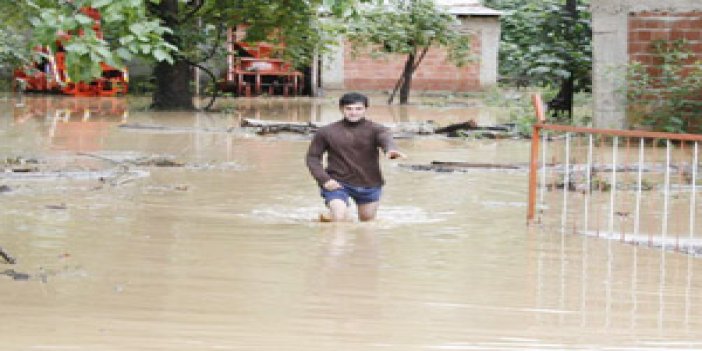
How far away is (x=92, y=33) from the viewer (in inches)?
307

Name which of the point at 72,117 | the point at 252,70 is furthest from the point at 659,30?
the point at 252,70

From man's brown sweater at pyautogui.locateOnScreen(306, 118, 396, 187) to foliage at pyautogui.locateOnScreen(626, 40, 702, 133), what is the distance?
357 inches

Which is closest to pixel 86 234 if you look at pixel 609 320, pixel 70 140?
pixel 609 320

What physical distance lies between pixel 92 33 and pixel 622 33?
42.8 feet

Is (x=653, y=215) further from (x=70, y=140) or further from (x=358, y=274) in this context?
(x=70, y=140)

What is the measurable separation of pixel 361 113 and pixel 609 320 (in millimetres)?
4396

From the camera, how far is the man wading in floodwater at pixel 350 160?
10.9m

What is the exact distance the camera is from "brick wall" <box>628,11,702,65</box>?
19391mm

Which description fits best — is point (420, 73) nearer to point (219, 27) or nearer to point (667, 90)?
point (219, 27)

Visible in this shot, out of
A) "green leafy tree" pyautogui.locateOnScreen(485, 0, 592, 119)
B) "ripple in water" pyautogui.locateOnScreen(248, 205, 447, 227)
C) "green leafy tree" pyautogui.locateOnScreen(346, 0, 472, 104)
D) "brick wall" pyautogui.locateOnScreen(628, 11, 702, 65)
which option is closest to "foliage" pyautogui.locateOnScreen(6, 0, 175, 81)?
"ripple in water" pyautogui.locateOnScreen(248, 205, 447, 227)

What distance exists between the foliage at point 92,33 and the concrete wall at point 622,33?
12231 millimetres

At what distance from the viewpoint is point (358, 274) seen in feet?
27.1

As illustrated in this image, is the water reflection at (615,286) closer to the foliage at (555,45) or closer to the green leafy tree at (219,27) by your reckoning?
the foliage at (555,45)

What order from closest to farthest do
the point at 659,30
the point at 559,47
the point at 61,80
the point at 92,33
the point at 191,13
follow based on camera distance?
the point at 92,33, the point at 659,30, the point at 559,47, the point at 191,13, the point at 61,80
